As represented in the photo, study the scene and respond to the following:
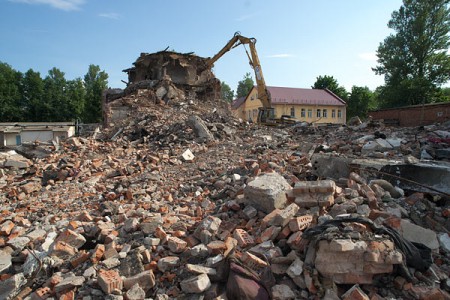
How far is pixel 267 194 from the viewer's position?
11.6 feet

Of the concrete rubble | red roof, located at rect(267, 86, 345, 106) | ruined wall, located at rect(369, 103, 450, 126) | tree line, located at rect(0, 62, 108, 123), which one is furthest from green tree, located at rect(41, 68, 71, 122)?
ruined wall, located at rect(369, 103, 450, 126)

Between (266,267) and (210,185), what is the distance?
290cm

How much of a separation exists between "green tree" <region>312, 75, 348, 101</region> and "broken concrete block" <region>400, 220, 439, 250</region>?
106ft

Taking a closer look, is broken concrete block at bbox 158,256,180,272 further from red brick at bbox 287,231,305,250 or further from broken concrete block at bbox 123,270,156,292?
red brick at bbox 287,231,305,250

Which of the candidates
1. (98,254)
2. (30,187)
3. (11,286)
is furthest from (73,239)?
(30,187)

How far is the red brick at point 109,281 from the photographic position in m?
2.52

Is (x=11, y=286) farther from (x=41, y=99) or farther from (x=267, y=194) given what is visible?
(x=41, y=99)

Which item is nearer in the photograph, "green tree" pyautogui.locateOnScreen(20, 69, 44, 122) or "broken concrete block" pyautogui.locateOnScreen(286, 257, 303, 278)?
"broken concrete block" pyautogui.locateOnScreen(286, 257, 303, 278)

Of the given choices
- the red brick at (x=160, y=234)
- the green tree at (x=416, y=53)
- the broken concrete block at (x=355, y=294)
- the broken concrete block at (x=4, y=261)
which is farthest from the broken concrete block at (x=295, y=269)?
the green tree at (x=416, y=53)

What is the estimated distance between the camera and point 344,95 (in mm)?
32812

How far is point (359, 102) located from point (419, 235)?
99.4 ft

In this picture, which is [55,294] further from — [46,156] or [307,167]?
[46,156]

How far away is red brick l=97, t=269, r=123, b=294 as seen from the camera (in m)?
2.52

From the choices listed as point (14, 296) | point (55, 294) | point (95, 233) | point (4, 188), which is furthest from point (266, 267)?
point (4, 188)
